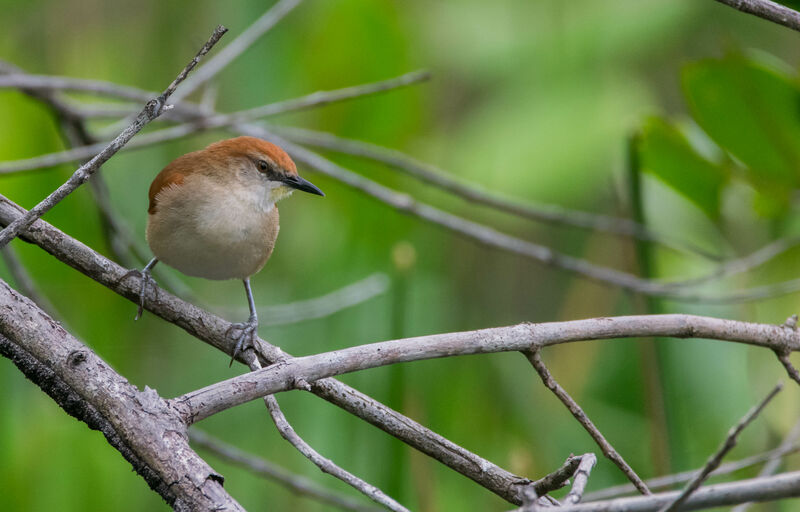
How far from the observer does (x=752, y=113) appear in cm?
237

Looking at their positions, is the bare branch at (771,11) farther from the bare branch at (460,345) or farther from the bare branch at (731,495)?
the bare branch at (731,495)

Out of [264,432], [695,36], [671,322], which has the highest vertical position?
Result: [695,36]

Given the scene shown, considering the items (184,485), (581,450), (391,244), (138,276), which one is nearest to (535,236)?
(391,244)

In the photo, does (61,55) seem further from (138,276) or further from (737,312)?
(737,312)

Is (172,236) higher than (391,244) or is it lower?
lower

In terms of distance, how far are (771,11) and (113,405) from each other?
138 centimetres

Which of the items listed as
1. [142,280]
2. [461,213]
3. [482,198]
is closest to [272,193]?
[482,198]

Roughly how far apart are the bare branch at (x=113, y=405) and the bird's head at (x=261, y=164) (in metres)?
1.26

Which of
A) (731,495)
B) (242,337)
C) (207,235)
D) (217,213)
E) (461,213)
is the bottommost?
(731,495)

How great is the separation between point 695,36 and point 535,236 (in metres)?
1.48

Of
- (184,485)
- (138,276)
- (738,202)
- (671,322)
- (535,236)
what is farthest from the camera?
(535,236)

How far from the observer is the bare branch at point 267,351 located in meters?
1.61

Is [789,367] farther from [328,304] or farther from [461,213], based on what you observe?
[461,213]

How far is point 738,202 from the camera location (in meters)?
3.08
